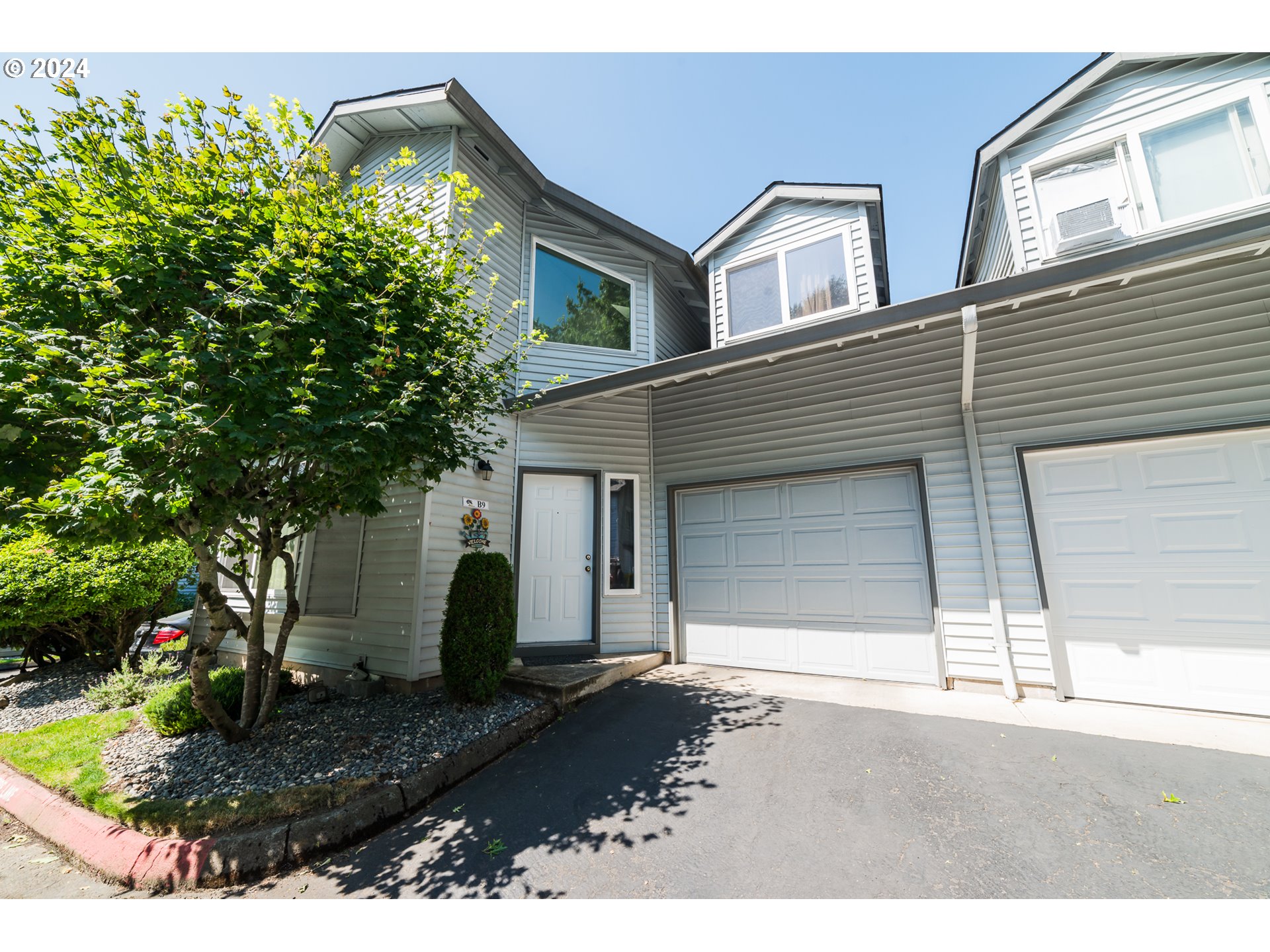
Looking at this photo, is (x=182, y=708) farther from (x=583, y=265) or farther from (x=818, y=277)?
(x=818, y=277)

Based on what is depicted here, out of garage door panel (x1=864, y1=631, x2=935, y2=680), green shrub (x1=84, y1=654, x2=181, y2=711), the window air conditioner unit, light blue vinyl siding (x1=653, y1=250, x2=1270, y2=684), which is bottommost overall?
green shrub (x1=84, y1=654, x2=181, y2=711)

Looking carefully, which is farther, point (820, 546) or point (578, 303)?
point (578, 303)

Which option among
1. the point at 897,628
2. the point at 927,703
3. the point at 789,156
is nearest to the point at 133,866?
the point at 927,703

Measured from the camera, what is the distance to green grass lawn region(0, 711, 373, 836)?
2955mm

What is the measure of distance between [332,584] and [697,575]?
4517 millimetres

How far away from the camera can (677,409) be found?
6934 millimetres

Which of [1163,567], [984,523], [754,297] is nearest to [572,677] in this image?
[984,523]

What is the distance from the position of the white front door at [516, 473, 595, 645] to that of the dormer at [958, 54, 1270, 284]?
6.06 m

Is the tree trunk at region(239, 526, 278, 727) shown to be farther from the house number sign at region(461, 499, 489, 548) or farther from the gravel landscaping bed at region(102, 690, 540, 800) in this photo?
the house number sign at region(461, 499, 489, 548)

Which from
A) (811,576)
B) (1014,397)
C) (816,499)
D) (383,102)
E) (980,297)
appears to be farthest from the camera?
(383,102)

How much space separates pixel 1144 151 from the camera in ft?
17.5

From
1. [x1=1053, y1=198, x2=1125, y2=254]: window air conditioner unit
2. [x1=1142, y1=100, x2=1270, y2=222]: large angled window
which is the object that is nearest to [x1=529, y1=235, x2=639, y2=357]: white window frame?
[x1=1053, y1=198, x2=1125, y2=254]: window air conditioner unit

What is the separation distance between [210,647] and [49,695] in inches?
182
